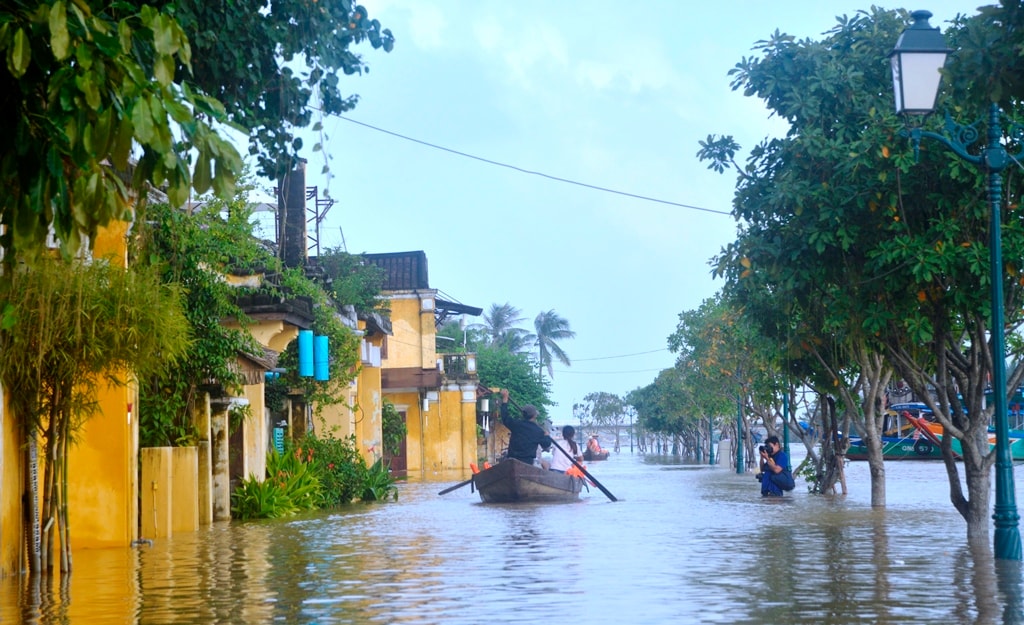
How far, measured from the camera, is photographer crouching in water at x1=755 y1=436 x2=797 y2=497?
101 ft

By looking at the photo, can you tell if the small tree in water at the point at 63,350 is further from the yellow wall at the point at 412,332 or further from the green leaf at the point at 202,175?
the yellow wall at the point at 412,332

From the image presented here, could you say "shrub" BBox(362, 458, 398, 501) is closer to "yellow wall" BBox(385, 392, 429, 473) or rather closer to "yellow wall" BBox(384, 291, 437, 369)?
"yellow wall" BBox(385, 392, 429, 473)

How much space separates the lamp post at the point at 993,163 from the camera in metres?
13.4

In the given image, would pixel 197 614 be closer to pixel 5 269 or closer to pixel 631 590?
pixel 631 590

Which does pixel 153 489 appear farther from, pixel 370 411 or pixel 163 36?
pixel 370 411

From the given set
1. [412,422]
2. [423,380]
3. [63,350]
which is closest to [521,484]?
A: [63,350]

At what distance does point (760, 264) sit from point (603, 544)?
4069mm

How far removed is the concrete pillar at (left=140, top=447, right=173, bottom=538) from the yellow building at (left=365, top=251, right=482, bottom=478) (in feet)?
114

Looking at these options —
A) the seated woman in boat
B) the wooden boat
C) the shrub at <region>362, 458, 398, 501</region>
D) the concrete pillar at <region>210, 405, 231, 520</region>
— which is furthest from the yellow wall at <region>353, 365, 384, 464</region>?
the concrete pillar at <region>210, 405, 231, 520</region>

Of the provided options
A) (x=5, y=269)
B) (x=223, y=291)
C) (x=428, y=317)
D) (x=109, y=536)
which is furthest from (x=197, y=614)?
(x=428, y=317)

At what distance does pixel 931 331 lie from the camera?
16.2m

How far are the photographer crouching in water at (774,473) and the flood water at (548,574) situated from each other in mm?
7118

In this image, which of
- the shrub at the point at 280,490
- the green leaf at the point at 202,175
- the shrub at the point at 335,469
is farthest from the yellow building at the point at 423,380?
the green leaf at the point at 202,175

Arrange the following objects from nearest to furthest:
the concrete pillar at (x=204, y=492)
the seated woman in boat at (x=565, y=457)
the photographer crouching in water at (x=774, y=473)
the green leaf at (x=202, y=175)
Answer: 1. the green leaf at (x=202, y=175)
2. the concrete pillar at (x=204, y=492)
3. the photographer crouching in water at (x=774, y=473)
4. the seated woman in boat at (x=565, y=457)
